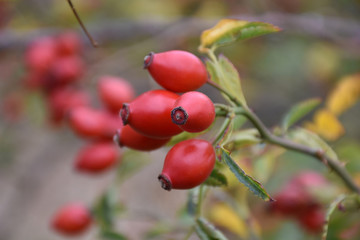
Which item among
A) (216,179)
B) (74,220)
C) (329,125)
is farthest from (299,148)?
(74,220)

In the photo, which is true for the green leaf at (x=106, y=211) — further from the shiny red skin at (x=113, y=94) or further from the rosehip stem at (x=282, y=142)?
the rosehip stem at (x=282, y=142)

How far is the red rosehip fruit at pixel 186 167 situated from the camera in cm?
74

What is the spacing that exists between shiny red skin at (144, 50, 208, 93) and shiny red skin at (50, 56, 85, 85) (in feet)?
4.35

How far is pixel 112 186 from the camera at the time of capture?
1.40m

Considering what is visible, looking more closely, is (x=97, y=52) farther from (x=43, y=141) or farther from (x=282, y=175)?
(x=43, y=141)

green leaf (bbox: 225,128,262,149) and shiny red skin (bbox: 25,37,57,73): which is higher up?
green leaf (bbox: 225,128,262,149)

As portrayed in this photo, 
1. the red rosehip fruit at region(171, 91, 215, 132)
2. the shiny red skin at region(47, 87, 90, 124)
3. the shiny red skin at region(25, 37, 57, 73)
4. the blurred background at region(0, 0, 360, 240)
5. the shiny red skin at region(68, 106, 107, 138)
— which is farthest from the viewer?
the blurred background at region(0, 0, 360, 240)

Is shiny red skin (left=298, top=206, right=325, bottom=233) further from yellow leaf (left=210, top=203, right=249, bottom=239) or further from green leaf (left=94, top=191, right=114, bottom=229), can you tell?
green leaf (left=94, top=191, right=114, bottom=229)

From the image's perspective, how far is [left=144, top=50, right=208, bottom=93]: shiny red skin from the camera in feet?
2.57

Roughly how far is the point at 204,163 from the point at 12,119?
238cm

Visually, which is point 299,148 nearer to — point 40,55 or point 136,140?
point 136,140

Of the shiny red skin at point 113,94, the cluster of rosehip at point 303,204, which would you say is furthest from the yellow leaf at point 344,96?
the shiny red skin at point 113,94

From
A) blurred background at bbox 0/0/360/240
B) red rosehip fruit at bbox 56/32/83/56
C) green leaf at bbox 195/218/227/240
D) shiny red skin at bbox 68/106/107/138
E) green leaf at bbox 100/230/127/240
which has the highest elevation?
green leaf at bbox 195/218/227/240

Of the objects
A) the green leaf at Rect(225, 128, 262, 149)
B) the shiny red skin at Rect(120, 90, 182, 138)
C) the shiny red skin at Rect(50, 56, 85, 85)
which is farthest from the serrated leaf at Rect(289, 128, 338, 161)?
the shiny red skin at Rect(50, 56, 85, 85)
